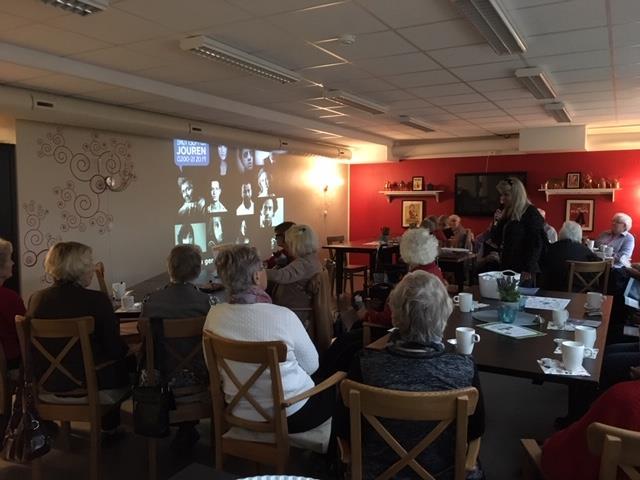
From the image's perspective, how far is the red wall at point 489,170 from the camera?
26.0 ft

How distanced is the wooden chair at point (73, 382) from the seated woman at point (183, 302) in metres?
0.33

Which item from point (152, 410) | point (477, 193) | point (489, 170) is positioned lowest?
point (152, 410)

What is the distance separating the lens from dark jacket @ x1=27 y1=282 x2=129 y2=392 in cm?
252

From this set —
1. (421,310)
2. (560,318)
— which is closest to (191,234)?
(560,318)

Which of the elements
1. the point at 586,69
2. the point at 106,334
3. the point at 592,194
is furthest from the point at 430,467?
the point at 592,194

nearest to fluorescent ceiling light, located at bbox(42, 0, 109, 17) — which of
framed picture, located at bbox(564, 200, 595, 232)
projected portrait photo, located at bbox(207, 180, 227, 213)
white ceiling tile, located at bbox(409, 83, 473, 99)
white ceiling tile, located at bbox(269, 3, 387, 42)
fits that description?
white ceiling tile, located at bbox(269, 3, 387, 42)

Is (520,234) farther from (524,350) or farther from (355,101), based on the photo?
(355,101)

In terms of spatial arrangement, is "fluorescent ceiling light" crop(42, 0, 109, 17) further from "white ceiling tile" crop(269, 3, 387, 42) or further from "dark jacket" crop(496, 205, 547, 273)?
"dark jacket" crop(496, 205, 547, 273)

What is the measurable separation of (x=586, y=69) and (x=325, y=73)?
220 cm

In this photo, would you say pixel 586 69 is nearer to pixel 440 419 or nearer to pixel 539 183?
pixel 440 419

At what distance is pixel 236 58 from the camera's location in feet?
12.3

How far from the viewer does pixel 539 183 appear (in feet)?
28.2

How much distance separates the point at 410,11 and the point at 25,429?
3.03 meters

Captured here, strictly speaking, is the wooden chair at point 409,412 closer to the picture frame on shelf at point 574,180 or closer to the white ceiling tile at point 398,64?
the white ceiling tile at point 398,64
